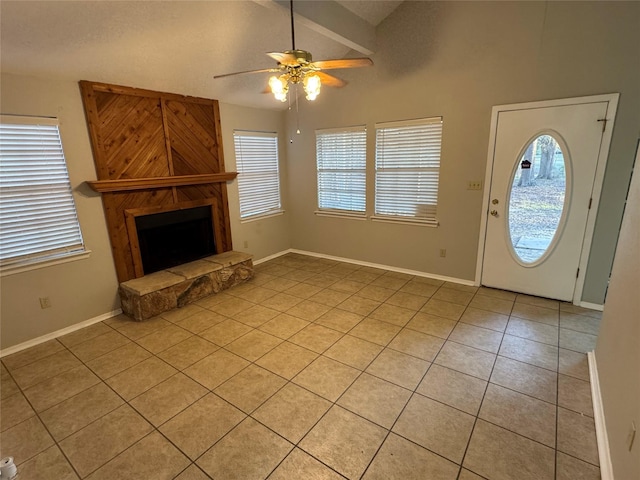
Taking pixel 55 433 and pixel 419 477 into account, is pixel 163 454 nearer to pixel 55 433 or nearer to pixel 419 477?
pixel 55 433

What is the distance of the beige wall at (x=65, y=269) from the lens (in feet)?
9.00

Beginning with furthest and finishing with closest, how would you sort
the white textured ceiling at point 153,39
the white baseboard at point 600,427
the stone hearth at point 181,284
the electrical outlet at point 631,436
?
the stone hearth at point 181,284, the white textured ceiling at point 153,39, the white baseboard at point 600,427, the electrical outlet at point 631,436

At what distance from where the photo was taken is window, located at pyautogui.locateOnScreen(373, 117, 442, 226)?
3947 millimetres

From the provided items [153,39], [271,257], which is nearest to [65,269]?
[153,39]

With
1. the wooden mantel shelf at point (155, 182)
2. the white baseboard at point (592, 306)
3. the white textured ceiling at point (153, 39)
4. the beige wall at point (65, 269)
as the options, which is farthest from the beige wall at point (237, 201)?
the white baseboard at point (592, 306)

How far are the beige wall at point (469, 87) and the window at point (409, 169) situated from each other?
0.11 metres

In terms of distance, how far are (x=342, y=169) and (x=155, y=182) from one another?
2551mm

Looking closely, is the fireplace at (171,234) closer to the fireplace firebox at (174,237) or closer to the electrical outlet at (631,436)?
the fireplace firebox at (174,237)

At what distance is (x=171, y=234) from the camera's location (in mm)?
3922

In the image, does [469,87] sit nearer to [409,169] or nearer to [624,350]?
[409,169]

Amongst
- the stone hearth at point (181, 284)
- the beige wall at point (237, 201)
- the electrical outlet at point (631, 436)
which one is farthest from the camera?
the beige wall at point (237, 201)

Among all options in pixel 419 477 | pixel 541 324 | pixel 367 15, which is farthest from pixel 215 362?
pixel 367 15

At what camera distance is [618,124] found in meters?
2.90

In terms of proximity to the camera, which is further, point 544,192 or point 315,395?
point 544,192
